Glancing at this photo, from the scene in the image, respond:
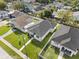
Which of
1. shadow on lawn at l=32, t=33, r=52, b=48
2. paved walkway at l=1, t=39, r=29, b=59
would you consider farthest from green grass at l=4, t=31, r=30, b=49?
shadow on lawn at l=32, t=33, r=52, b=48

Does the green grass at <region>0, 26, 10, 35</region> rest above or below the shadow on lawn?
below

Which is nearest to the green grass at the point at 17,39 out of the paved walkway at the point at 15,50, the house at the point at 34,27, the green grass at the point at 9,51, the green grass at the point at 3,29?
the paved walkway at the point at 15,50

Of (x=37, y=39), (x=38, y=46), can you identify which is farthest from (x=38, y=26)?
(x=38, y=46)

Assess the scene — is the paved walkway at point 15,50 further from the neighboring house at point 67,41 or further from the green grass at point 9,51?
the neighboring house at point 67,41

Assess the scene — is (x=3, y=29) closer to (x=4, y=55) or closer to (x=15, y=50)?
(x=15, y=50)

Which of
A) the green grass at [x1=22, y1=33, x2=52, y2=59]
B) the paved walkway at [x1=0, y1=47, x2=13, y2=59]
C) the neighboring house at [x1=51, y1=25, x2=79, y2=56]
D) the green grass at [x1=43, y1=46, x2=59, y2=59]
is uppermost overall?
the neighboring house at [x1=51, y1=25, x2=79, y2=56]

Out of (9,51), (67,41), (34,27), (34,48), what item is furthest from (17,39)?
(67,41)

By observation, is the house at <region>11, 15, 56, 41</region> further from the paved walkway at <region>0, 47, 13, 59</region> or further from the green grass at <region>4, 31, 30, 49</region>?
the paved walkway at <region>0, 47, 13, 59</region>
